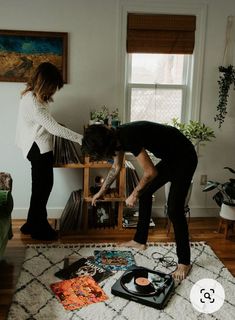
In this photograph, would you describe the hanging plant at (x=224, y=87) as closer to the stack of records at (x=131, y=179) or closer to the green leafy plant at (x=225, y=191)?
the green leafy plant at (x=225, y=191)

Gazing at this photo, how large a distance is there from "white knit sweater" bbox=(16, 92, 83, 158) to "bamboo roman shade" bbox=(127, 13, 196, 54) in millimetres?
992

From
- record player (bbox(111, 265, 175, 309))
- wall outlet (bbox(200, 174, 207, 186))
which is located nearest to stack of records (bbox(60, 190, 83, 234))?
record player (bbox(111, 265, 175, 309))

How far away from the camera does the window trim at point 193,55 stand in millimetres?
3176

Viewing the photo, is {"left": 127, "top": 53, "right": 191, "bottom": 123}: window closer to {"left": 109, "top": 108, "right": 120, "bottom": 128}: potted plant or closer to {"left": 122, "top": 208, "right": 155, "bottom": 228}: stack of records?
{"left": 109, "top": 108, "right": 120, "bottom": 128}: potted plant

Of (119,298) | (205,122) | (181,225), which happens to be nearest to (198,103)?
(205,122)

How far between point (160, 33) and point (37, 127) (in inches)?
52.9

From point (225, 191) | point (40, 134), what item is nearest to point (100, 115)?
point (40, 134)

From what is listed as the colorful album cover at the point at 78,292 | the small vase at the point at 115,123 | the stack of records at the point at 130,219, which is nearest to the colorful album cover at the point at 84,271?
the colorful album cover at the point at 78,292

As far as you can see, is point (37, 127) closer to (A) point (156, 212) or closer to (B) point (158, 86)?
(B) point (158, 86)

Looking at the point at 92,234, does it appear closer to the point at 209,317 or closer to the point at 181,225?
the point at 181,225

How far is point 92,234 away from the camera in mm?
3164

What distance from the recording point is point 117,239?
10.1 feet

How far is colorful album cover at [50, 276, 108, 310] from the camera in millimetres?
2211

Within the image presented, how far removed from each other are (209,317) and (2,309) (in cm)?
117
